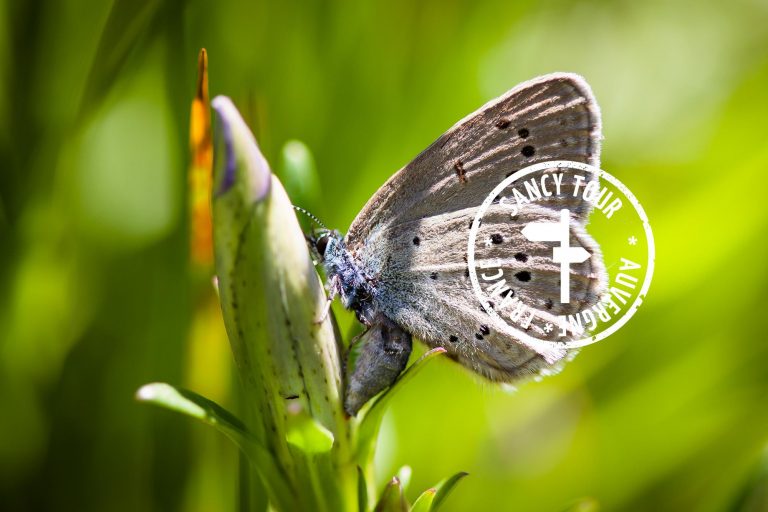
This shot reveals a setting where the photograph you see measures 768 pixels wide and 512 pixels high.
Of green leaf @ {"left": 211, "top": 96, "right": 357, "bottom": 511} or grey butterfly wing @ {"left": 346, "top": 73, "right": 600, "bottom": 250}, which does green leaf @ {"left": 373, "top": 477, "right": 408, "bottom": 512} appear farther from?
grey butterfly wing @ {"left": 346, "top": 73, "right": 600, "bottom": 250}

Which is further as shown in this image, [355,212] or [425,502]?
[355,212]

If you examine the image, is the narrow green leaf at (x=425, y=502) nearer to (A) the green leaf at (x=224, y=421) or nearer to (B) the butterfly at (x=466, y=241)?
(A) the green leaf at (x=224, y=421)

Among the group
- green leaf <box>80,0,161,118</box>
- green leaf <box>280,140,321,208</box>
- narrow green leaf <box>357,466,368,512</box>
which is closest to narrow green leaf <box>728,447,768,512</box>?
narrow green leaf <box>357,466,368,512</box>

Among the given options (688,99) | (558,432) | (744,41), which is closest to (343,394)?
(558,432)

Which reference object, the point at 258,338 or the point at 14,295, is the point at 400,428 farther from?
the point at 258,338

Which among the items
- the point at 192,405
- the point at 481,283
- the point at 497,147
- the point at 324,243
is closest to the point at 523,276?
the point at 481,283

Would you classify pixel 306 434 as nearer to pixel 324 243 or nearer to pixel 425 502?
pixel 425 502
